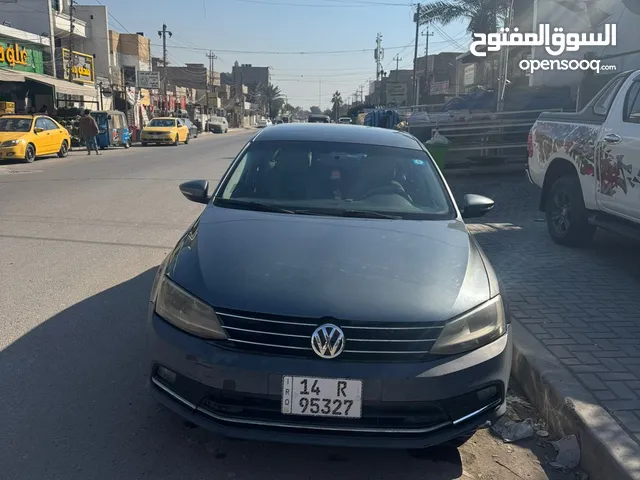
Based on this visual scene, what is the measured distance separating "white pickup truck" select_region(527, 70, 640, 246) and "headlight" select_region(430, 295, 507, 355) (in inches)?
145

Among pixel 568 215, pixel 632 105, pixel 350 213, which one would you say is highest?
pixel 632 105

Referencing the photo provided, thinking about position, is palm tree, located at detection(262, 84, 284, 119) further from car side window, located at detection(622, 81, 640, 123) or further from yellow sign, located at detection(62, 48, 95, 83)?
car side window, located at detection(622, 81, 640, 123)

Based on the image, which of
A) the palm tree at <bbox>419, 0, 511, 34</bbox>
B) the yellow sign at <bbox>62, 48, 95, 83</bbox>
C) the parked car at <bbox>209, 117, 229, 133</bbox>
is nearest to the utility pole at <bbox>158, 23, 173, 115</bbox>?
the parked car at <bbox>209, 117, 229, 133</bbox>

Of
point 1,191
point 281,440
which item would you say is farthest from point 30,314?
point 1,191

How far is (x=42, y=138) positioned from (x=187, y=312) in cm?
2090

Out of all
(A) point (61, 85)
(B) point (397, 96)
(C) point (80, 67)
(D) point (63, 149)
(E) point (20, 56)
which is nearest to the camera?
(D) point (63, 149)

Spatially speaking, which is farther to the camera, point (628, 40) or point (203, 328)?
point (628, 40)

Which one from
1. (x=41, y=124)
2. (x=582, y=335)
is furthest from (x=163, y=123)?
(x=582, y=335)

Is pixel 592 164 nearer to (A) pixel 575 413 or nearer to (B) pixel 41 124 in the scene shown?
(A) pixel 575 413

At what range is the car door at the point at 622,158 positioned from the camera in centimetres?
601

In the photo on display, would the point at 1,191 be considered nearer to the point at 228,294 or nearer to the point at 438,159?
the point at 438,159

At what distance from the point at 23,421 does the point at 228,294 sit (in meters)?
1.46

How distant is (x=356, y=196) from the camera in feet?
14.0

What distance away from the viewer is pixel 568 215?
291 inches
